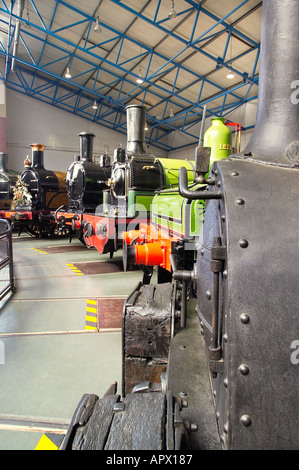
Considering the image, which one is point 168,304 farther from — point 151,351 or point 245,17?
point 245,17

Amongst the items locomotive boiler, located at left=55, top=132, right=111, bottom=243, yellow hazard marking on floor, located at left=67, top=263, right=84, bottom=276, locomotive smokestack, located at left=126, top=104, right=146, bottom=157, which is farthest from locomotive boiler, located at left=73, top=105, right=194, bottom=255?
locomotive boiler, located at left=55, top=132, right=111, bottom=243

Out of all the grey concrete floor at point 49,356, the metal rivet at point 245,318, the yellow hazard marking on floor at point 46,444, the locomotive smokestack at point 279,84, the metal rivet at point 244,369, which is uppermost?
the locomotive smokestack at point 279,84

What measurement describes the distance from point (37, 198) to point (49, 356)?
9.14 metres

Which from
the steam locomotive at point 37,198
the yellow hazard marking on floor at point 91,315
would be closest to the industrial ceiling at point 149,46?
the steam locomotive at point 37,198

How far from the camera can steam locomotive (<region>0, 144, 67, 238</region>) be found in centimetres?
1077

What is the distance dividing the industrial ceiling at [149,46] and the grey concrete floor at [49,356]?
8.49 meters

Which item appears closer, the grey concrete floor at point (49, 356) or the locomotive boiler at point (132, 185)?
the grey concrete floor at point (49, 356)

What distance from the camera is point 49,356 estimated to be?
8.96 feet

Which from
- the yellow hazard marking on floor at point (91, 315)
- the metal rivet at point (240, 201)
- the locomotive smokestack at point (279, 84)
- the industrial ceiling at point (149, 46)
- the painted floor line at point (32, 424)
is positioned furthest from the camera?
the industrial ceiling at point (149, 46)

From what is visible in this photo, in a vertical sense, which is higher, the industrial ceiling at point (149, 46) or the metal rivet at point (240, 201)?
the industrial ceiling at point (149, 46)

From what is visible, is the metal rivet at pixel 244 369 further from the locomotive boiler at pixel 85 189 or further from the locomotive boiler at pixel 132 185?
the locomotive boiler at pixel 85 189

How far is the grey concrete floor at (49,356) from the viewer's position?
1933 mm

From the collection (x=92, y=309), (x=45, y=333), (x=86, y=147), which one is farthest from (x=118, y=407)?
(x=86, y=147)
